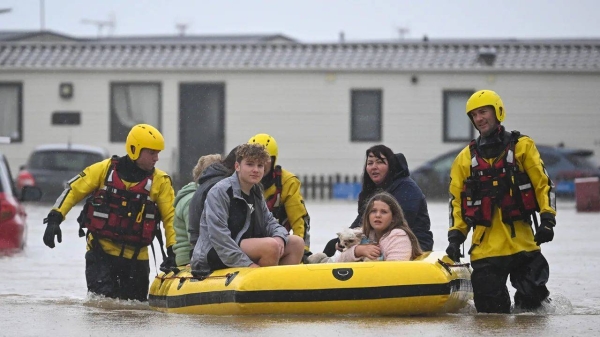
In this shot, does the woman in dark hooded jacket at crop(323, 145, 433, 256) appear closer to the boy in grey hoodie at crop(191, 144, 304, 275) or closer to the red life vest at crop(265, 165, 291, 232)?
the red life vest at crop(265, 165, 291, 232)

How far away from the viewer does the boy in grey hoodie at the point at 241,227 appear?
11.1 meters

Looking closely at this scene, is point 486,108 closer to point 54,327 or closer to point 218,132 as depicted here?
point 54,327

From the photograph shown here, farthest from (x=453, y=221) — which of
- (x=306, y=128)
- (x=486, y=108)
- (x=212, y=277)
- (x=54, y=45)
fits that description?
(x=54, y=45)

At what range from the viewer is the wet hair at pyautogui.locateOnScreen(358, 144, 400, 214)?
12.1 meters

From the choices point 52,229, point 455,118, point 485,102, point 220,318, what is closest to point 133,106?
point 455,118

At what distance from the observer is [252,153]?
1107 cm

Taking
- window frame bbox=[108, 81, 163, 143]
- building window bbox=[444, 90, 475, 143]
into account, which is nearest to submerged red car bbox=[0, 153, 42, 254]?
window frame bbox=[108, 81, 163, 143]

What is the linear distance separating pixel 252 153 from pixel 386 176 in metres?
1.56

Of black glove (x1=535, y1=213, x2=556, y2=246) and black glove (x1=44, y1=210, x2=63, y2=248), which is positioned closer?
black glove (x1=535, y1=213, x2=556, y2=246)

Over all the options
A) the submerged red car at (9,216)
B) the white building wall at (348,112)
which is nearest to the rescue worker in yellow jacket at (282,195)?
the submerged red car at (9,216)

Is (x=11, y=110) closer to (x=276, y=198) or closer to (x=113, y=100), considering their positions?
(x=113, y=100)

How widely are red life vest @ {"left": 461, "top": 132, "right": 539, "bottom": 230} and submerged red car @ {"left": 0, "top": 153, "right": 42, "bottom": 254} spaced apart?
27.7 feet

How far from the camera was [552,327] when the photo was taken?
33.9ft

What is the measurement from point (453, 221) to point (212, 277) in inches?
76.5
